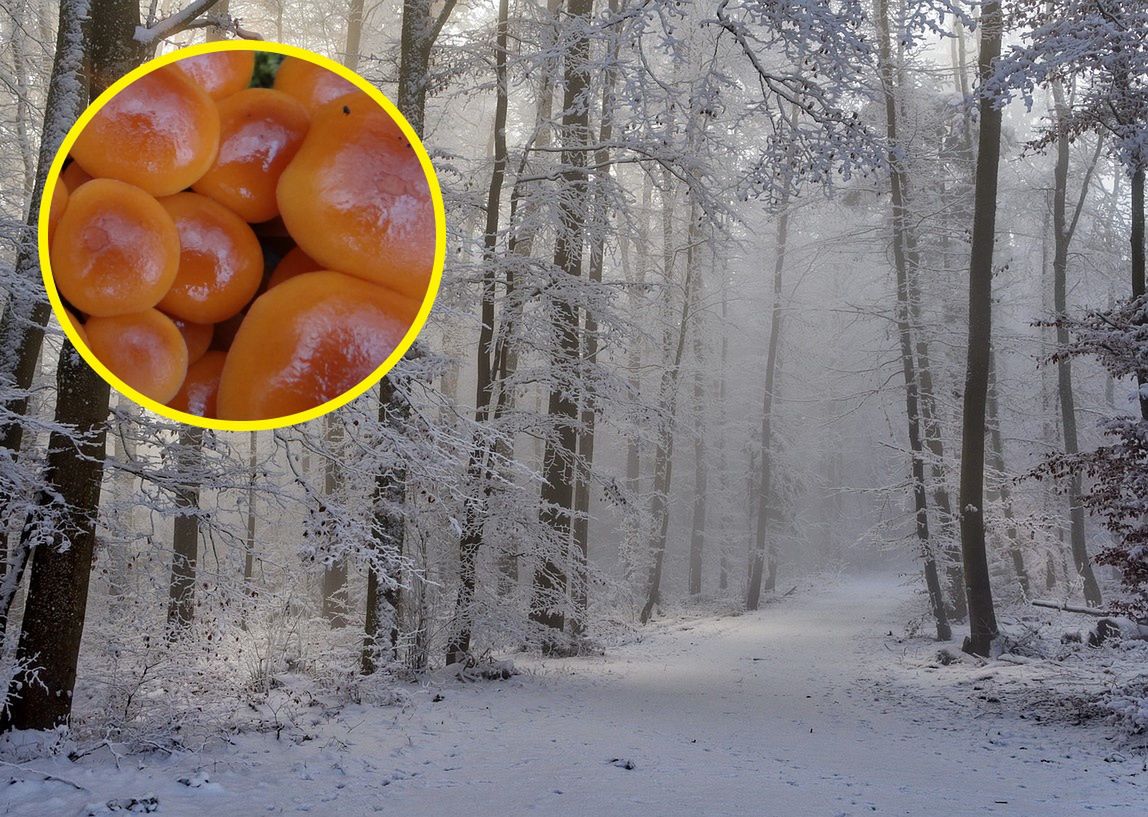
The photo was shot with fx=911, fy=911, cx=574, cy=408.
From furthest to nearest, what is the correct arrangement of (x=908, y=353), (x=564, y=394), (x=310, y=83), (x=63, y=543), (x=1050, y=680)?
(x=908, y=353) → (x=564, y=394) → (x=1050, y=680) → (x=63, y=543) → (x=310, y=83)

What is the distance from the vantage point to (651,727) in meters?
8.16

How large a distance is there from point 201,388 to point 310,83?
667 millimetres

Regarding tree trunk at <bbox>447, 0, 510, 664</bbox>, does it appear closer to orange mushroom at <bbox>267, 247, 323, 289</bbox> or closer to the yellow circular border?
the yellow circular border

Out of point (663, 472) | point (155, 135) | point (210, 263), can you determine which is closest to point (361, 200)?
point (210, 263)

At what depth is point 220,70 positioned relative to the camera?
6.03 feet

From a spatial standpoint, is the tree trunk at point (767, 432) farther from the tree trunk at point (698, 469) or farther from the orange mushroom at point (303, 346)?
the orange mushroom at point (303, 346)

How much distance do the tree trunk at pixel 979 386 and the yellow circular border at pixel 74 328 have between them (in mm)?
11557

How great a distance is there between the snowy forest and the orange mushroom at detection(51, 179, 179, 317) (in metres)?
2.41

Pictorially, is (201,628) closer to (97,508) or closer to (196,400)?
(97,508)

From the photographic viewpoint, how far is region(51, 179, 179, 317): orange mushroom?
5.26 feet

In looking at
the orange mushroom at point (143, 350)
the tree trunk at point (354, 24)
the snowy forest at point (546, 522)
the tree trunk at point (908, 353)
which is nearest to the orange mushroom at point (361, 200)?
the orange mushroom at point (143, 350)

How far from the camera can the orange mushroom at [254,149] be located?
5.50 ft

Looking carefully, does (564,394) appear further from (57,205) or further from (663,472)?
(663,472)

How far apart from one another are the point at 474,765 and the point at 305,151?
5540 mm
